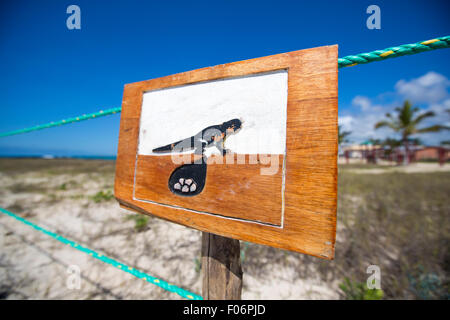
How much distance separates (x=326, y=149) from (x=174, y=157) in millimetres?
537

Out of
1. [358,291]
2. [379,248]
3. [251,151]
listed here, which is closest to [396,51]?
[251,151]

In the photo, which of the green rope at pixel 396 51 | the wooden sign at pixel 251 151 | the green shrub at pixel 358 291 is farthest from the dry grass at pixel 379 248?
the green rope at pixel 396 51

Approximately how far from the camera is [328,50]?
1.68ft

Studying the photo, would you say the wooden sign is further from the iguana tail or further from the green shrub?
the green shrub

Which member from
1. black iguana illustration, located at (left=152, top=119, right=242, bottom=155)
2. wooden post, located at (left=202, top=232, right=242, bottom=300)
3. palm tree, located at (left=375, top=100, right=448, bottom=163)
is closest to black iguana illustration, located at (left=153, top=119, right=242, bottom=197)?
black iguana illustration, located at (left=152, top=119, right=242, bottom=155)

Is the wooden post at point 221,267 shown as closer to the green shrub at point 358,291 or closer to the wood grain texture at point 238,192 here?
the wood grain texture at point 238,192

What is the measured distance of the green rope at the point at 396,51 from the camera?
525mm

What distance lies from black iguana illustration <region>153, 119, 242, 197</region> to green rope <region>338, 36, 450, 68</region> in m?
0.45

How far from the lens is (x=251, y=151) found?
57cm

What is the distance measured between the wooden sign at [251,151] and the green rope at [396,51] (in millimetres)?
155

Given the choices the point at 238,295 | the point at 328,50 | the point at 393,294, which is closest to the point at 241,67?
the point at 328,50

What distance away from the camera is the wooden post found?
0.84 metres

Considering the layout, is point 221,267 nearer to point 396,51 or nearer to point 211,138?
point 211,138
